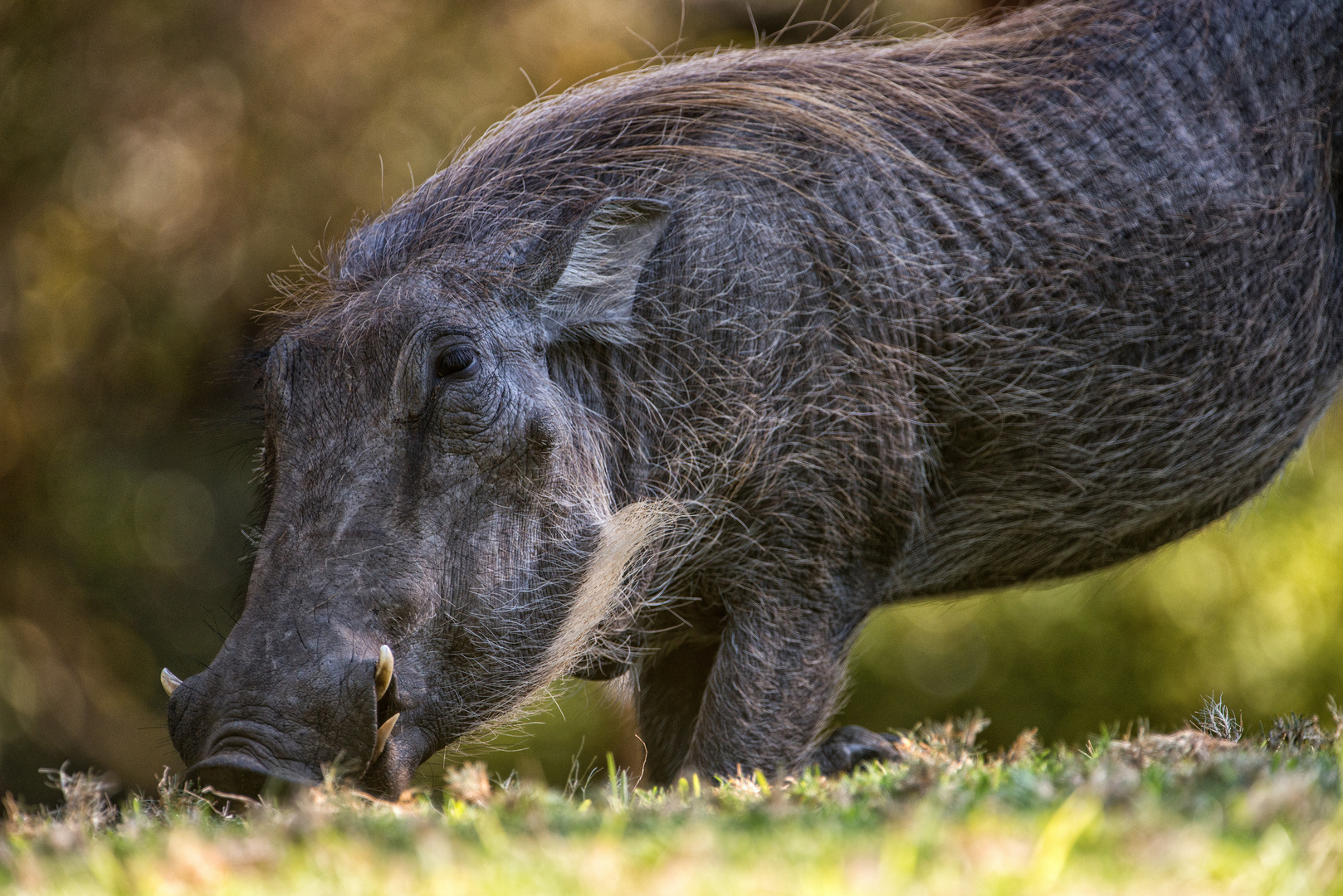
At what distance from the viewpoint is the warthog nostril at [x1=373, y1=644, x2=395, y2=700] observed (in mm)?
2463

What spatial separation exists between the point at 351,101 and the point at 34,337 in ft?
7.02

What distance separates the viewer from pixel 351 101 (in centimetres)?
765

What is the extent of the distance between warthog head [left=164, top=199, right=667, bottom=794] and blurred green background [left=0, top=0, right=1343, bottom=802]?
421 centimetres

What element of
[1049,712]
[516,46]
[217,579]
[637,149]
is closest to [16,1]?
[516,46]

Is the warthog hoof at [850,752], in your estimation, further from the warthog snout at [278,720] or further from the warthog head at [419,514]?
the warthog snout at [278,720]

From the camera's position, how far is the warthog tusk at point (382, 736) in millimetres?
2447

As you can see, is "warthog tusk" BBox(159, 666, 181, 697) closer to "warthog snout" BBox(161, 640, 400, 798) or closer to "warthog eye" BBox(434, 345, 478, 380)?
"warthog snout" BBox(161, 640, 400, 798)

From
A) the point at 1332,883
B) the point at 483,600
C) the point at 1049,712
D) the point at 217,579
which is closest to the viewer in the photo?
the point at 1332,883

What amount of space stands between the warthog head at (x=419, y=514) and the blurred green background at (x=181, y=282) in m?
4.21

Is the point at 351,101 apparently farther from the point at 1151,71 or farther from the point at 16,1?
the point at 1151,71

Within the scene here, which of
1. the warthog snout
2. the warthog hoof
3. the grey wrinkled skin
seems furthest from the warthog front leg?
the warthog snout

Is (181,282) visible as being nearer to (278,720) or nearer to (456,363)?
(456,363)

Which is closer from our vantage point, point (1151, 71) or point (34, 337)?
point (1151, 71)

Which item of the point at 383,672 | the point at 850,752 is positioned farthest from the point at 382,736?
the point at 850,752
